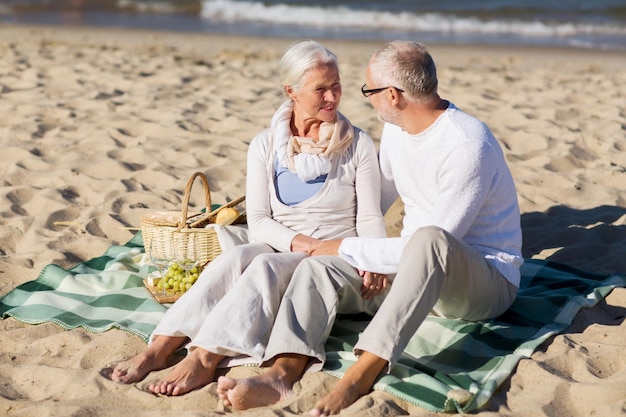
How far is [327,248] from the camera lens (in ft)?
11.9

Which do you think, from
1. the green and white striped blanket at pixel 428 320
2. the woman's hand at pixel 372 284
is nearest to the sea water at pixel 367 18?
the green and white striped blanket at pixel 428 320

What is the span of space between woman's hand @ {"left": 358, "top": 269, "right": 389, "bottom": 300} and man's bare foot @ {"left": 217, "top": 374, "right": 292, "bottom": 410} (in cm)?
59

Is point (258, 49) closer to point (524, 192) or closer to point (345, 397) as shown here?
point (524, 192)

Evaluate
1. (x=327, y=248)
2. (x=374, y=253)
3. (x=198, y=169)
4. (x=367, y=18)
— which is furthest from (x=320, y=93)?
(x=367, y=18)

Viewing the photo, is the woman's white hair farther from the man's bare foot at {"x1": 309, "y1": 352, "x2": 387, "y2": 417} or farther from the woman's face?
the man's bare foot at {"x1": 309, "y1": 352, "x2": 387, "y2": 417}

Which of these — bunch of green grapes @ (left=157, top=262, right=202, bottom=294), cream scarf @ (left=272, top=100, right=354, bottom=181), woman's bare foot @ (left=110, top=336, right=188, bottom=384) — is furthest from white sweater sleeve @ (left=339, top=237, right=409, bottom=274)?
bunch of green grapes @ (left=157, top=262, right=202, bottom=294)

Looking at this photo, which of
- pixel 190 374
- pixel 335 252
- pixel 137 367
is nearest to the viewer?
pixel 190 374

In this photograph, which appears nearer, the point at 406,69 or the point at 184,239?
the point at 406,69

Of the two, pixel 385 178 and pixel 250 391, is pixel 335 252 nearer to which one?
pixel 385 178

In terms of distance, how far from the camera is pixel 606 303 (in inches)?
157

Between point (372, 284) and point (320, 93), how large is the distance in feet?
2.89

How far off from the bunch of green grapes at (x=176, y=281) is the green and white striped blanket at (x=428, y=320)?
0.09 metres

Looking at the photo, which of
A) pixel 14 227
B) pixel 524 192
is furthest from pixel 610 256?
pixel 14 227

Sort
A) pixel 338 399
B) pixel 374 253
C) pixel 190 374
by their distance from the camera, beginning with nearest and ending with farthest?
pixel 338 399, pixel 190 374, pixel 374 253
